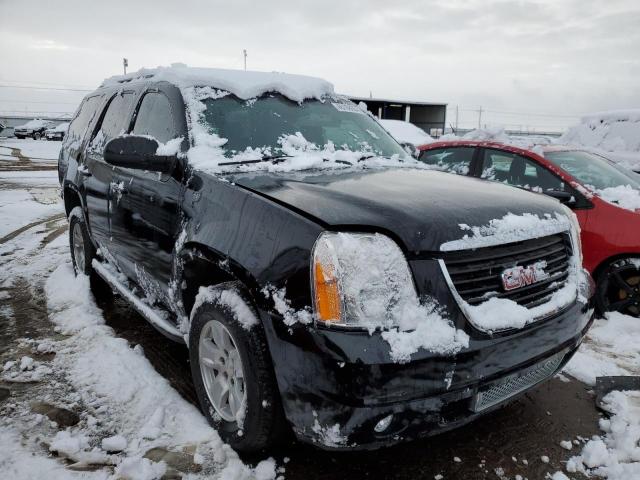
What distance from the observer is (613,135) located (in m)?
8.70

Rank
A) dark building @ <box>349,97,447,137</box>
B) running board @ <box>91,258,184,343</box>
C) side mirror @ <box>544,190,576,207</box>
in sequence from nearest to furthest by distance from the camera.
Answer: running board @ <box>91,258,184,343</box> < side mirror @ <box>544,190,576,207</box> < dark building @ <box>349,97,447,137</box>

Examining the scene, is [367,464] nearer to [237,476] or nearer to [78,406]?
[237,476]

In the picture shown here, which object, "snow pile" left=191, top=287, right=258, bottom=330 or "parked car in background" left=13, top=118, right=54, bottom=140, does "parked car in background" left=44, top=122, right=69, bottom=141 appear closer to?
"parked car in background" left=13, top=118, right=54, bottom=140

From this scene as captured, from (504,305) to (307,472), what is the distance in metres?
1.20

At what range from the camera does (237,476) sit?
222 centimetres

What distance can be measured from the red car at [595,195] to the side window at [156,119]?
8.51ft

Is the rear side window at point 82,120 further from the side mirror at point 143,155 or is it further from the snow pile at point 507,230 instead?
the snow pile at point 507,230

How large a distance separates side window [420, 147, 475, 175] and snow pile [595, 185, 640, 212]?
1.34m

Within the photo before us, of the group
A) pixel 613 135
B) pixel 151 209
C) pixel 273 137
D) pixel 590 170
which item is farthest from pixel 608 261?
pixel 613 135

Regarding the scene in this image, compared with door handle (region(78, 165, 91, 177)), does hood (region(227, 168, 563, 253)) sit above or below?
above

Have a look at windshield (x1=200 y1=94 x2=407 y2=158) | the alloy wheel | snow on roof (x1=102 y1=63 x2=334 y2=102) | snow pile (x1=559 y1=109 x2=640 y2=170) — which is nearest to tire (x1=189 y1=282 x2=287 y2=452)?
the alloy wheel

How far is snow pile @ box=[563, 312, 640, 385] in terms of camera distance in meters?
3.39

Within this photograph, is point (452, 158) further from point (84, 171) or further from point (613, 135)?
point (613, 135)

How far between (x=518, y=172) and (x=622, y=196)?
3.09ft
